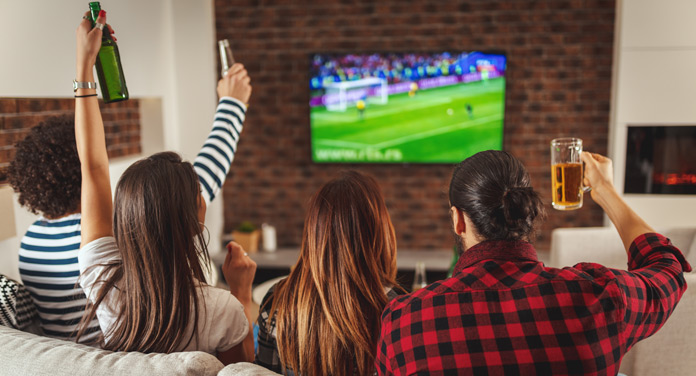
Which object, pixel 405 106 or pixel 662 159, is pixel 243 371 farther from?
pixel 662 159

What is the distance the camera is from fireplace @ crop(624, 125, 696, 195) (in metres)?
3.45

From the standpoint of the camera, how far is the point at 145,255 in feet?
3.94

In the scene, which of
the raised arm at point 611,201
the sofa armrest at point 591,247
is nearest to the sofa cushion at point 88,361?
the raised arm at point 611,201

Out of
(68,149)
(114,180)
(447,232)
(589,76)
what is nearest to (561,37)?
(589,76)

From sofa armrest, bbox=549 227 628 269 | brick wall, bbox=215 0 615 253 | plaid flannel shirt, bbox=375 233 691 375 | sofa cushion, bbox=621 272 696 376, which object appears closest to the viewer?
plaid flannel shirt, bbox=375 233 691 375

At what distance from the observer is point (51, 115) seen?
8.64ft

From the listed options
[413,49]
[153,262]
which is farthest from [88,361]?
[413,49]

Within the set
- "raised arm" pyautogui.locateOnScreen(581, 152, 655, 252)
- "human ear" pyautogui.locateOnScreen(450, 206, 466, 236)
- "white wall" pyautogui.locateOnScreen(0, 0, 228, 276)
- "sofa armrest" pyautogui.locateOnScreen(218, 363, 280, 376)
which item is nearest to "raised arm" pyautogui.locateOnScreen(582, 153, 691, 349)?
"raised arm" pyautogui.locateOnScreen(581, 152, 655, 252)

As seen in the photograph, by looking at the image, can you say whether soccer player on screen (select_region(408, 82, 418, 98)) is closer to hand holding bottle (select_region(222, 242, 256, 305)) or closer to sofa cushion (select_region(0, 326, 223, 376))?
hand holding bottle (select_region(222, 242, 256, 305))

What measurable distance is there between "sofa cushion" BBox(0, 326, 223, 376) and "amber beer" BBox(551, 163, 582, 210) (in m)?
1.06

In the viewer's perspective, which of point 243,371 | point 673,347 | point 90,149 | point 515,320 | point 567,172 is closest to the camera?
point 515,320

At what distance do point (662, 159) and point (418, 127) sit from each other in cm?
157

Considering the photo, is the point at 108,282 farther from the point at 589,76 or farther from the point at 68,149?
the point at 589,76

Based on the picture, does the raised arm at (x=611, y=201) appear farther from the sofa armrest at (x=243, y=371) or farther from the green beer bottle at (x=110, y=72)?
the green beer bottle at (x=110, y=72)
